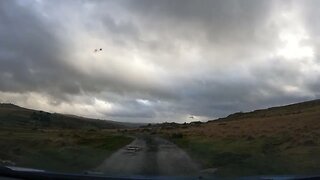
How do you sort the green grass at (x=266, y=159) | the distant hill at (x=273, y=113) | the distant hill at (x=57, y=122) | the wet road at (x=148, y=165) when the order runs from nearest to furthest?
the wet road at (x=148, y=165) → the green grass at (x=266, y=159) → the distant hill at (x=57, y=122) → the distant hill at (x=273, y=113)

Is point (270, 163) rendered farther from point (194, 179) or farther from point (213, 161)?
point (194, 179)

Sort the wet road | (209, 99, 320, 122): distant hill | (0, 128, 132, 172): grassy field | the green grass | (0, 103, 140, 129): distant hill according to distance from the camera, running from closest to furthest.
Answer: (0, 128, 132, 172): grassy field, the wet road, the green grass, (0, 103, 140, 129): distant hill, (209, 99, 320, 122): distant hill

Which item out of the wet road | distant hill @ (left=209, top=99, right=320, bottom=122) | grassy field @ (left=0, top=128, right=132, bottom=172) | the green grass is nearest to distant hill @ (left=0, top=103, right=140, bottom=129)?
grassy field @ (left=0, top=128, right=132, bottom=172)

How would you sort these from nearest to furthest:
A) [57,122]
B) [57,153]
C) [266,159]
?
[57,153]
[266,159]
[57,122]

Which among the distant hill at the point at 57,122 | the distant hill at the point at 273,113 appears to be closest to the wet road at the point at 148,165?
the distant hill at the point at 57,122

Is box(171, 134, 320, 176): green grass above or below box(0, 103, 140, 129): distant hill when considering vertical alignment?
below

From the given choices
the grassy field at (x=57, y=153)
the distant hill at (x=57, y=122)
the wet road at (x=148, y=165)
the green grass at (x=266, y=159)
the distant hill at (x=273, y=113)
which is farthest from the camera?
the distant hill at (x=273, y=113)

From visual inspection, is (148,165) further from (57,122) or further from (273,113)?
(273,113)

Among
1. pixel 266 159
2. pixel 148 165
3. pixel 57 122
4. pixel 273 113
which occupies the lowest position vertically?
pixel 148 165

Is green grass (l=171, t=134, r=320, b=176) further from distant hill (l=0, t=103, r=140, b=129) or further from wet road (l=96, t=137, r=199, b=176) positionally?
distant hill (l=0, t=103, r=140, b=129)

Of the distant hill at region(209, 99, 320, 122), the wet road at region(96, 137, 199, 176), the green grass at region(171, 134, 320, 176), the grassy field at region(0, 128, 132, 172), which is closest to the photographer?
the grassy field at region(0, 128, 132, 172)

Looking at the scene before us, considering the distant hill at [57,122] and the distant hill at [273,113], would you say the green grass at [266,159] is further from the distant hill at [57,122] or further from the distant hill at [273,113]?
the distant hill at [273,113]

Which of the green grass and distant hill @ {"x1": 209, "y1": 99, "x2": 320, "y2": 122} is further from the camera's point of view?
distant hill @ {"x1": 209, "y1": 99, "x2": 320, "y2": 122}

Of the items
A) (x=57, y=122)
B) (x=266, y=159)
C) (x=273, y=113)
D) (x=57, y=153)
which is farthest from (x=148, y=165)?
(x=273, y=113)
